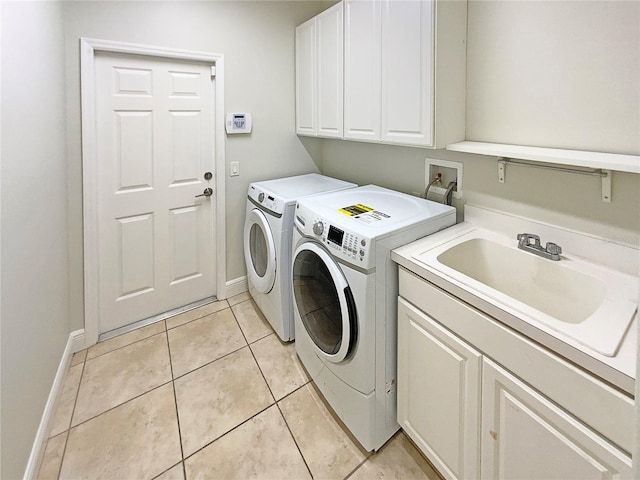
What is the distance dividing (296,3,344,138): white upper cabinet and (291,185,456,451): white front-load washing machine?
2.86 feet

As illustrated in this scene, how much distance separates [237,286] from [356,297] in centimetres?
171

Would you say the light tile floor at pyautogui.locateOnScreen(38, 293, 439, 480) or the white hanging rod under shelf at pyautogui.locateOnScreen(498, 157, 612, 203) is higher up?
the white hanging rod under shelf at pyautogui.locateOnScreen(498, 157, 612, 203)

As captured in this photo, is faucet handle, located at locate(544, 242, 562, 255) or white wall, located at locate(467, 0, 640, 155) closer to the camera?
white wall, located at locate(467, 0, 640, 155)

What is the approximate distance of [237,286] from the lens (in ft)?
9.20

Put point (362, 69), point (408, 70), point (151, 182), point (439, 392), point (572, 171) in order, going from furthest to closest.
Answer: point (151, 182)
point (362, 69)
point (408, 70)
point (572, 171)
point (439, 392)

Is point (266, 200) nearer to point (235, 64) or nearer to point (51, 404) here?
point (235, 64)

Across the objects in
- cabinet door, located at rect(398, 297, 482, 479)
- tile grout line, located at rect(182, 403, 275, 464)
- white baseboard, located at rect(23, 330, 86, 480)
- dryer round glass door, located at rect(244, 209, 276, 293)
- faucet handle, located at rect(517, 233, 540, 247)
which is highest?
faucet handle, located at rect(517, 233, 540, 247)

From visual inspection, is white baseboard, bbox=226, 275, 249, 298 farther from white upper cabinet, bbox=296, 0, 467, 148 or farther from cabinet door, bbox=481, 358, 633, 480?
cabinet door, bbox=481, 358, 633, 480

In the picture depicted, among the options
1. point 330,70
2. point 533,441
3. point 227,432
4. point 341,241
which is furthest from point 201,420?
point 330,70

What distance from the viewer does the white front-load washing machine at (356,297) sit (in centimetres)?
133

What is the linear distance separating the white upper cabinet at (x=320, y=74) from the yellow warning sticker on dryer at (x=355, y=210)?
73cm

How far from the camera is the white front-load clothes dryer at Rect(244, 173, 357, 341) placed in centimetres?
200

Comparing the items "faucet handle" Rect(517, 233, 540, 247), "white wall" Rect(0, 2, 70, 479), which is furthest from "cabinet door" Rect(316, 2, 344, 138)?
"white wall" Rect(0, 2, 70, 479)

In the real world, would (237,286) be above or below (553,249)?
below
